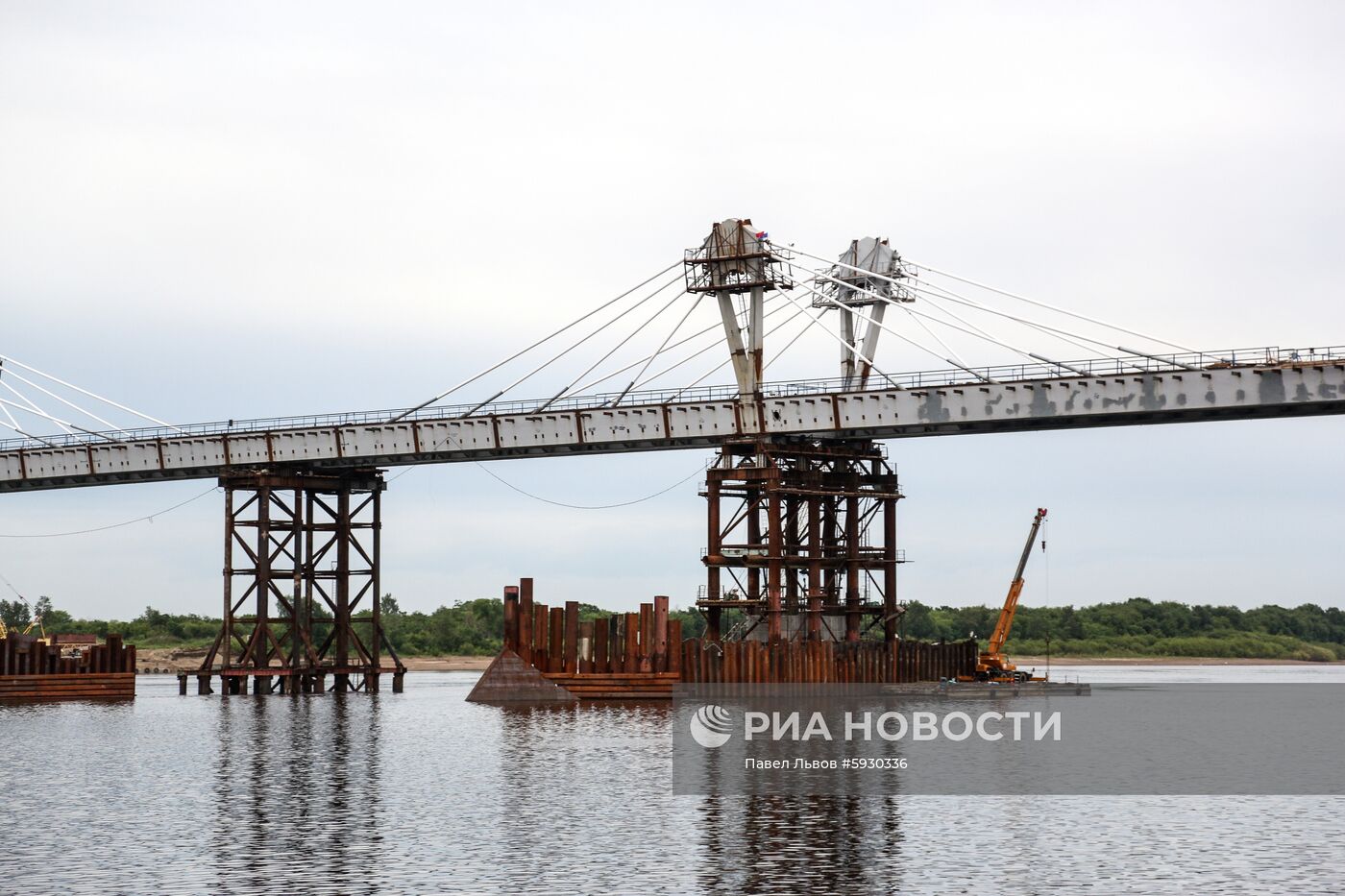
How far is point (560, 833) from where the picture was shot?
40.9 metres

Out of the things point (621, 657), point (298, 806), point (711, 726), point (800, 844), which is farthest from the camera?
point (621, 657)

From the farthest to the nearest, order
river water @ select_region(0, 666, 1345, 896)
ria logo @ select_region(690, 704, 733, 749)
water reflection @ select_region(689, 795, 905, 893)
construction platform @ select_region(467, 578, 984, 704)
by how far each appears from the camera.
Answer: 1. construction platform @ select_region(467, 578, 984, 704)
2. ria logo @ select_region(690, 704, 733, 749)
3. river water @ select_region(0, 666, 1345, 896)
4. water reflection @ select_region(689, 795, 905, 893)

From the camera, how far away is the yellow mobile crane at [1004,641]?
110 m

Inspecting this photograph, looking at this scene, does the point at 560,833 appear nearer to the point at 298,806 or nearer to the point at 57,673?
the point at 298,806

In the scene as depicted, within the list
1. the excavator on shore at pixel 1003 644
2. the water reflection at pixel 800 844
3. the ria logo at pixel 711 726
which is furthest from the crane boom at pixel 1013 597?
the water reflection at pixel 800 844

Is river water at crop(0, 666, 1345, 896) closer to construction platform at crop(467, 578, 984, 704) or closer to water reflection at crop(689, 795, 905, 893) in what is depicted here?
water reflection at crop(689, 795, 905, 893)

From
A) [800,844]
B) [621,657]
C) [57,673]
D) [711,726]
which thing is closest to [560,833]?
[800,844]

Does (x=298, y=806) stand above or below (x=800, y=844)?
above

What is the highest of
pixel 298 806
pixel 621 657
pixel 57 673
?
pixel 621 657

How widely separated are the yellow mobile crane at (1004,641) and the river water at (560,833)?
50470 mm

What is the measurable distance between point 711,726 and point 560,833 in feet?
110

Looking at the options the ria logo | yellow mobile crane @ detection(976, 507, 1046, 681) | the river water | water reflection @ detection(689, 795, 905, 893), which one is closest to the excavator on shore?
yellow mobile crane @ detection(976, 507, 1046, 681)

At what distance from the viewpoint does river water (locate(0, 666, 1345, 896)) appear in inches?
1346

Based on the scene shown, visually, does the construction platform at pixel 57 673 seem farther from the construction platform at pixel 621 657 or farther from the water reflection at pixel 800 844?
the water reflection at pixel 800 844
